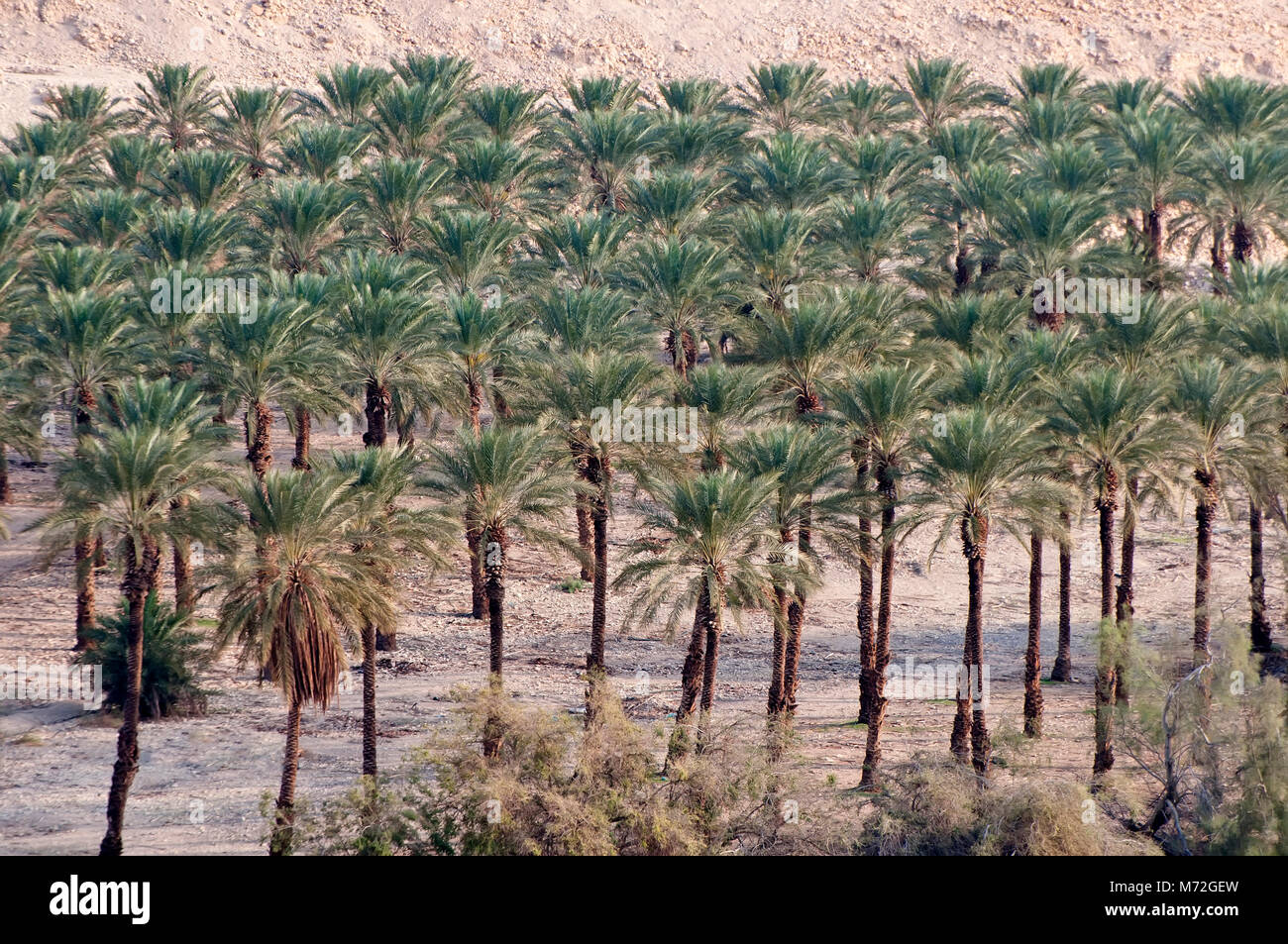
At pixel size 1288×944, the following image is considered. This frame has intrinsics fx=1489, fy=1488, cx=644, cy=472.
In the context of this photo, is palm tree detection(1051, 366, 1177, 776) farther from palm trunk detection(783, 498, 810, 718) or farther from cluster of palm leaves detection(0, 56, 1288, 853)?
palm trunk detection(783, 498, 810, 718)

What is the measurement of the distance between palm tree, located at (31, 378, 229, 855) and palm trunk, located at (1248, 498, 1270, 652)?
25.3 meters

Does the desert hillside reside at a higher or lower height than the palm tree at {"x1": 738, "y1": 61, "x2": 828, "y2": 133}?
higher

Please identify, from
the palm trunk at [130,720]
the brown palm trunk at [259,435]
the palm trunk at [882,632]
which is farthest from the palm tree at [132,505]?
the palm trunk at [882,632]

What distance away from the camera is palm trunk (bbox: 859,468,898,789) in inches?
1288

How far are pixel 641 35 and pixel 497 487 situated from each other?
65.8 m

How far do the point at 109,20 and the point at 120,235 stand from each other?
148ft

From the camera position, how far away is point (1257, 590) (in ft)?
123

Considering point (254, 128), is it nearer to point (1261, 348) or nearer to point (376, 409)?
point (376, 409)

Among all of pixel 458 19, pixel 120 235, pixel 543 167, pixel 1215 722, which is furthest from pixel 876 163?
pixel 458 19

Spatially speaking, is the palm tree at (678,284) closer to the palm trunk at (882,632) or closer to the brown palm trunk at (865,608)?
the brown palm trunk at (865,608)

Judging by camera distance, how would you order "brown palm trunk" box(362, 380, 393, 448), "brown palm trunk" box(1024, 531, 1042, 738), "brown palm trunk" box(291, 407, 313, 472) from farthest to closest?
"brown palm trunk" box(291, 407, 313, 472)
"brown palm trunk" box(362, 380, 393, 448)
"brown palm trunk" box(1024, 531, 1042, 738)

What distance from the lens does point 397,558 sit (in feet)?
99.3

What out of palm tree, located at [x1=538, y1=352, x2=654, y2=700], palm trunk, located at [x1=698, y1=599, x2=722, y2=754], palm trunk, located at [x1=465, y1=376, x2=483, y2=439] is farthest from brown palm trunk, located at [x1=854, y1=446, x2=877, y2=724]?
palm trunk, located at [x1=465, y1=376, x2=483, y2=439]
